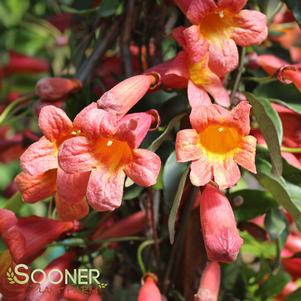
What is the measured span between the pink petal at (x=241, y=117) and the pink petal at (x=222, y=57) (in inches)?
2.5

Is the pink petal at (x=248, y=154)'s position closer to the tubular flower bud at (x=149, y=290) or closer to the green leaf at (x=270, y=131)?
the green leaf at (x=270, y=131)

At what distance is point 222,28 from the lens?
65 centimetres

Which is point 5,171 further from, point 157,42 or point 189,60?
point 189,60

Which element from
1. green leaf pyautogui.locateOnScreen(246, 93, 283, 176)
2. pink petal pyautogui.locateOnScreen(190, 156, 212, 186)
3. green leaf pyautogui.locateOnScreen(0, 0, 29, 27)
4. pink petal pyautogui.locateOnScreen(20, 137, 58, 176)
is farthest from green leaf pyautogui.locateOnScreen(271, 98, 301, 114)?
green leaf pyautogui.locateOnScreen(0, 0, 29, 27)

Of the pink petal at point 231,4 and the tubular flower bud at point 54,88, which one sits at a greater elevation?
the pink petal at point 231,4

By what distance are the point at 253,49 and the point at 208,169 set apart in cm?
28

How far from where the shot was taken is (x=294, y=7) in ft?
2.32

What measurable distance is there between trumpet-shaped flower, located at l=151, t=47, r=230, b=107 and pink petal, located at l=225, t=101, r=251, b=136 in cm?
5

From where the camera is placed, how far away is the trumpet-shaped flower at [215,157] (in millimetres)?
578

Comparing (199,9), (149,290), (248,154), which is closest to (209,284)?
(149,290)

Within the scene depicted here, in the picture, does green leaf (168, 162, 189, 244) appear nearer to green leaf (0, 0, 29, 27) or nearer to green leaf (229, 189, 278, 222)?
green leaf (229, 189, 278, 222)

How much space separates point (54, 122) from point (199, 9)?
0.56 feet

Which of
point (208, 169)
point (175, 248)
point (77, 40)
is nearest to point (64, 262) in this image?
point (175, 248)

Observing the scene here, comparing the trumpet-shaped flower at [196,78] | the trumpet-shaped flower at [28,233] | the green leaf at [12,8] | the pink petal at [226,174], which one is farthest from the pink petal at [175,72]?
the green leaf at [12,8]
